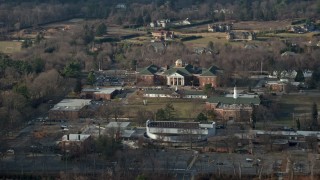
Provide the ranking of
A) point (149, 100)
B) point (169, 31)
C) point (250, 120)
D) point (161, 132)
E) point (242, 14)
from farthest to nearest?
point (242, 14)
point (169, 31)
point (149, 100)
point (250, 120)
point (161, 132)

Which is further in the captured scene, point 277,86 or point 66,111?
point 277,86

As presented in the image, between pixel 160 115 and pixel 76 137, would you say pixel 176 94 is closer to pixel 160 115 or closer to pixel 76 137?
pixel 160 115

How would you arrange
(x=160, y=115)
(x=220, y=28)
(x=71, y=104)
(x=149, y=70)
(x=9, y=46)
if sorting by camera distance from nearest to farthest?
(x=160, y=115) → (x=71, y=104) → (x=149, y=70) → (x=9, y=46) → (x=220, y=28)

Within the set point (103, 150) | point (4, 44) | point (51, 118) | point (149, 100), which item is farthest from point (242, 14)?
point (103, 150)

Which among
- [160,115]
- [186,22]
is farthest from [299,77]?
[186,22]

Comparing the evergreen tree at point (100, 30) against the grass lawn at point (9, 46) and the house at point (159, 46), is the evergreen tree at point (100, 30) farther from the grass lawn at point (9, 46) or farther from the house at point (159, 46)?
the house at point (159, 46)

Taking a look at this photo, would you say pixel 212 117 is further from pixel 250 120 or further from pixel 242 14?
pixel 242 14
